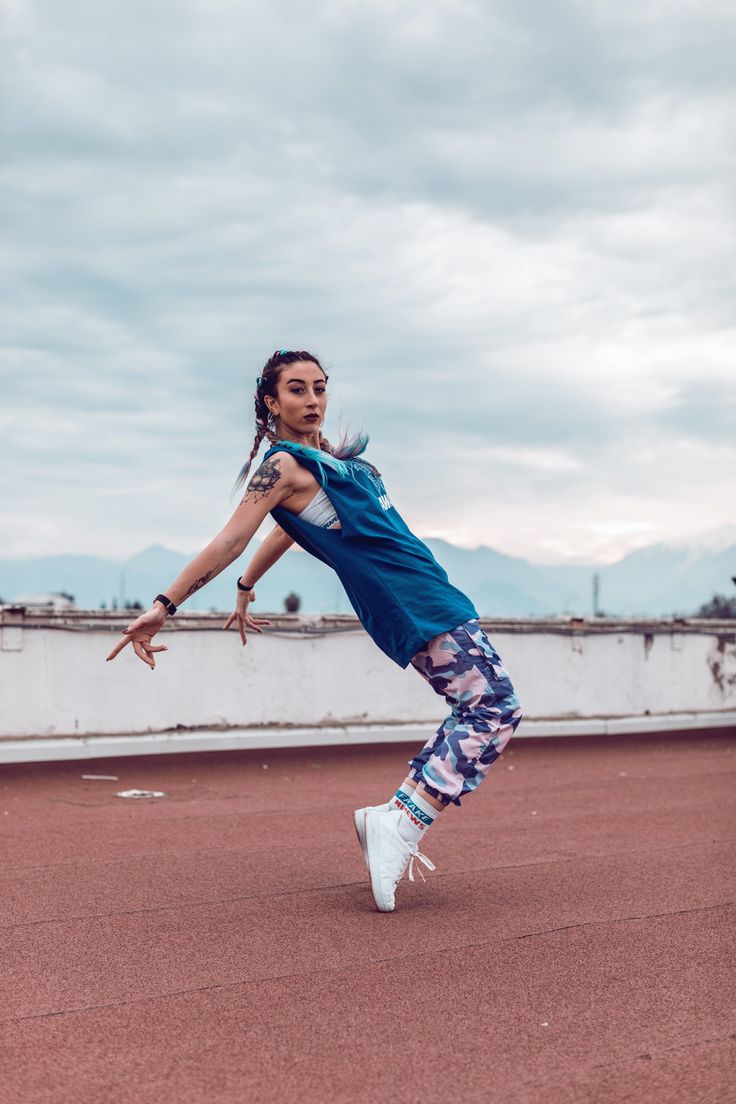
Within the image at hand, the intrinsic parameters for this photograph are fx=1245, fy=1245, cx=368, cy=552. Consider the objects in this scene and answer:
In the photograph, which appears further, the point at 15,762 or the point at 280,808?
the point at 15,762

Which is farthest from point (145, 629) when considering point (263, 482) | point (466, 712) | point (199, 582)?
point (466, 712)

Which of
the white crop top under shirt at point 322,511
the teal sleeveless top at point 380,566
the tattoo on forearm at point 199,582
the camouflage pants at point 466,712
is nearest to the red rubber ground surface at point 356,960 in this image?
the camouflage pants at point 466,712

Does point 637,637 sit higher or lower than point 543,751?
higher

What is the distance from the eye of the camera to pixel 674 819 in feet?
22.6

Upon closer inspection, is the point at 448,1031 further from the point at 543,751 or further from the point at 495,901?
the point at 543,751

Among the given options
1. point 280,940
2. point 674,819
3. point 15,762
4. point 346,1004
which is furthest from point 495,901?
point 15,762

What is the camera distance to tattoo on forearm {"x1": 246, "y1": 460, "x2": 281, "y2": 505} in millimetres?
4574

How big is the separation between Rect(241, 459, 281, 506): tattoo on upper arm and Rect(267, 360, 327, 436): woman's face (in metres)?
0.31

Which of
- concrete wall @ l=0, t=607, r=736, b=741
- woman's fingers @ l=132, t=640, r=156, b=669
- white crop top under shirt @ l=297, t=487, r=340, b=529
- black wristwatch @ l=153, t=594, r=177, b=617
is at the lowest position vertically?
concrete wall @ l=0, t=607, r=736, b=741

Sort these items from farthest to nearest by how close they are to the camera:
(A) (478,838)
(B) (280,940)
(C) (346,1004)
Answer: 1. (A) (478,838)
2. (B) (280,940)
3. (C) (346,1004)

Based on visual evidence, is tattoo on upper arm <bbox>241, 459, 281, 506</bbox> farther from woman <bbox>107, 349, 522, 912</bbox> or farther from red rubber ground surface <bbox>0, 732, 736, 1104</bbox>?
red rubber ground surface <bbox>0, 732, 736, 1104</bbox>

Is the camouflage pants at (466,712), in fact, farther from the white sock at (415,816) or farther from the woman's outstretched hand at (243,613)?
the woman's outstretched hand at (243,613)

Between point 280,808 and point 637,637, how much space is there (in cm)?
606

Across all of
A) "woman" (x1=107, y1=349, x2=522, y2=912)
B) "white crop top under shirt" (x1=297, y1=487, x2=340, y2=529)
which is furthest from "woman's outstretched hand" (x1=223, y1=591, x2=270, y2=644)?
"white crop top under shirt" (x1=297, y1=487, x2=340, y2=529)
